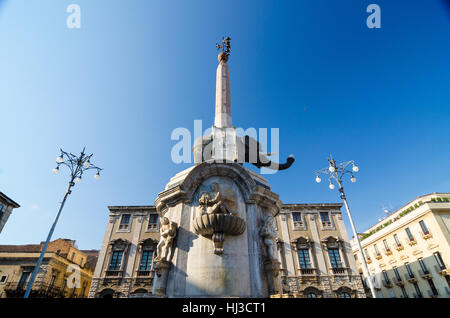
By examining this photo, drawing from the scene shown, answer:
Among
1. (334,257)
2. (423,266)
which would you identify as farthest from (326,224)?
(423,266)

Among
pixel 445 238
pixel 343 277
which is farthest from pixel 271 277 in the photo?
pixel 445 238

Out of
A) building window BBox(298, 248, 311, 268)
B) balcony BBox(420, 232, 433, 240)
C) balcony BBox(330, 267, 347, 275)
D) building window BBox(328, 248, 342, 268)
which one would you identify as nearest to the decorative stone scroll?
building window BBox(298, 248, 311, 268)

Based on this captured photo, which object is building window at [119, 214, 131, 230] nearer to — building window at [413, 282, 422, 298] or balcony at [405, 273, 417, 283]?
balcony at [405, 273, 417, 283]

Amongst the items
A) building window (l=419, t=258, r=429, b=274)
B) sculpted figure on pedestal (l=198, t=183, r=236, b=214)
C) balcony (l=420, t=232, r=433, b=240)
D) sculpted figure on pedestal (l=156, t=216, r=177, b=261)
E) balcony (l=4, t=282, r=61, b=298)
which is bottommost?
sculpted figure on pedestal (l=156, t=216, r=177, b=261)

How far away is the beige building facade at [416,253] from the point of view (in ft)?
79.0

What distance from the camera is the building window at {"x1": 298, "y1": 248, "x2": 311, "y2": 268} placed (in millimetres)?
25047

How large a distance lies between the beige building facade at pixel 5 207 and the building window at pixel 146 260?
14.6 metres

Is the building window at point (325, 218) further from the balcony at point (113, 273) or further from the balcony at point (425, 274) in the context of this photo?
the balcony at point (113, 273)

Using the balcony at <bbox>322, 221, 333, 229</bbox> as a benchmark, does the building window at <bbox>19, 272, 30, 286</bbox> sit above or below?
below

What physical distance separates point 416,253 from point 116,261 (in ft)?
107

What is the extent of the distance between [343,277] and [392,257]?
11683 mm

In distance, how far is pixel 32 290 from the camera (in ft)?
85.5
